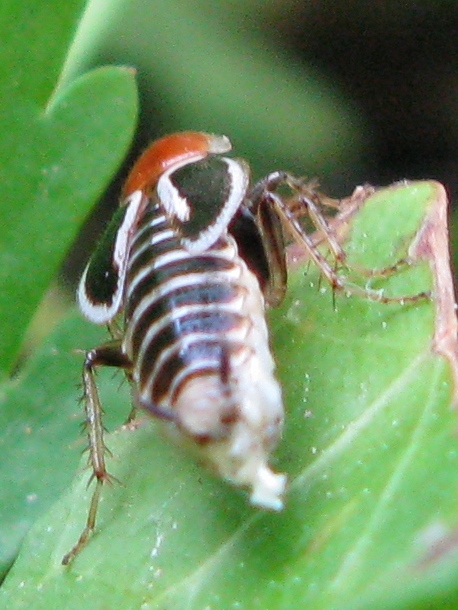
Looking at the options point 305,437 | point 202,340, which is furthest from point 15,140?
point 305,437

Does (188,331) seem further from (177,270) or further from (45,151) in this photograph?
(45,151)

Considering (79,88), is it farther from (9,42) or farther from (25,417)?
(25,417)

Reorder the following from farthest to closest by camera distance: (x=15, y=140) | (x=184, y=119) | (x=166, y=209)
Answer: (x=184, y=119) → (x=15, y=140) → (x=166, y=209)

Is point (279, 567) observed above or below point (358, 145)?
above

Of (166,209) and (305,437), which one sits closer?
(305,437)

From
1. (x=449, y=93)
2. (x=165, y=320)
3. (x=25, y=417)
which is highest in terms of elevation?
(x=165, y=320)

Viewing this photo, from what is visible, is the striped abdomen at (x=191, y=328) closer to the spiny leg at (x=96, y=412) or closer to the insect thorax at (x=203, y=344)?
the insect thorax at (x=203, y=344)

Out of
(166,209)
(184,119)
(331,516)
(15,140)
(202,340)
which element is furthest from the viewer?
(184,119)

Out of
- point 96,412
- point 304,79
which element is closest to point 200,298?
point 96,412
